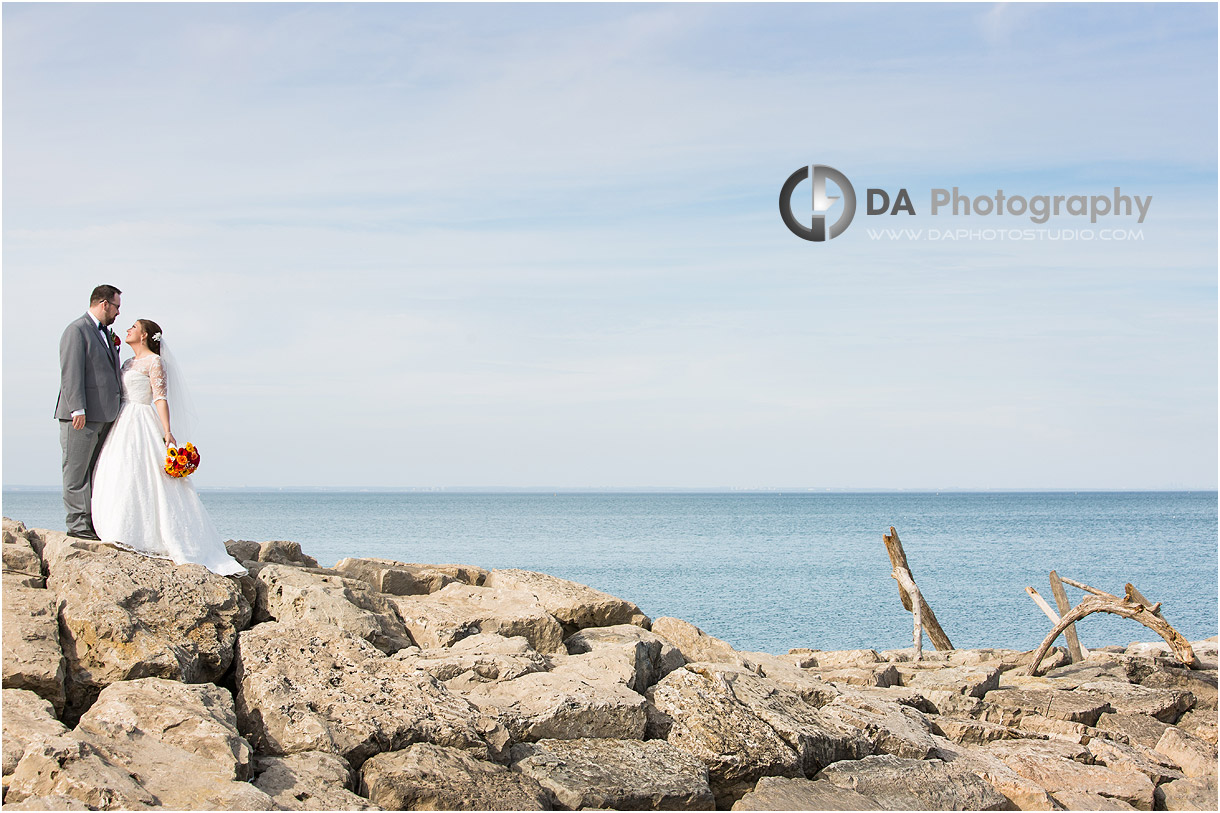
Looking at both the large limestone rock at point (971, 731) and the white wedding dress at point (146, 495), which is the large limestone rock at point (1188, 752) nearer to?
the large limestone rock at point (971, 731)

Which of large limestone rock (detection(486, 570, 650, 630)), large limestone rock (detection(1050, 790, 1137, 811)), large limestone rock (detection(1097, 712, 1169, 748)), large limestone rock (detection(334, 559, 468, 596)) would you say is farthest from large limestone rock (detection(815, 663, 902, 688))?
large limestone rock (detection(334, 559, 468, 596))

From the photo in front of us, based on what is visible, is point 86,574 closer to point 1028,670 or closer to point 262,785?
point 262,785

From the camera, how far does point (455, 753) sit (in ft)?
24.4

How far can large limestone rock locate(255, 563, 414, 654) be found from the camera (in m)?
9.40

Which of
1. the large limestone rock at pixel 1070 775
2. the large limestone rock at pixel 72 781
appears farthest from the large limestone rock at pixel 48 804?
the large limestone rock at pixel 1070 775

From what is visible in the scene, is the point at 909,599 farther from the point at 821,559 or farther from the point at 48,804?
the point at 821,559

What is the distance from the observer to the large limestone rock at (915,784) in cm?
870

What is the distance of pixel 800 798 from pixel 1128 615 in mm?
9767

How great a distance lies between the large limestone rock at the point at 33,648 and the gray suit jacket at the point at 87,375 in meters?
2.46

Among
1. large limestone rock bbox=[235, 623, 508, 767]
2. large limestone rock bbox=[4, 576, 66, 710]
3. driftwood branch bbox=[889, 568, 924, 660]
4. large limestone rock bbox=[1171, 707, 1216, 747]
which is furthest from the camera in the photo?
driftwood branch bbox=[889, 568, 924, 660]

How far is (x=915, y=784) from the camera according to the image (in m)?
8.88

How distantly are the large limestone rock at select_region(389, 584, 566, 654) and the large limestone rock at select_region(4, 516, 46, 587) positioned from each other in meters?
3.51

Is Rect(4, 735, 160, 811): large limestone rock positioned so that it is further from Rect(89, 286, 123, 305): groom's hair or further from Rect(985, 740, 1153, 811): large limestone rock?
Rect(985, 740, 1153, 811): large limestone rock

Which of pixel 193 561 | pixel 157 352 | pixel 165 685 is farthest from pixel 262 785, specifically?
pixel 157 352
